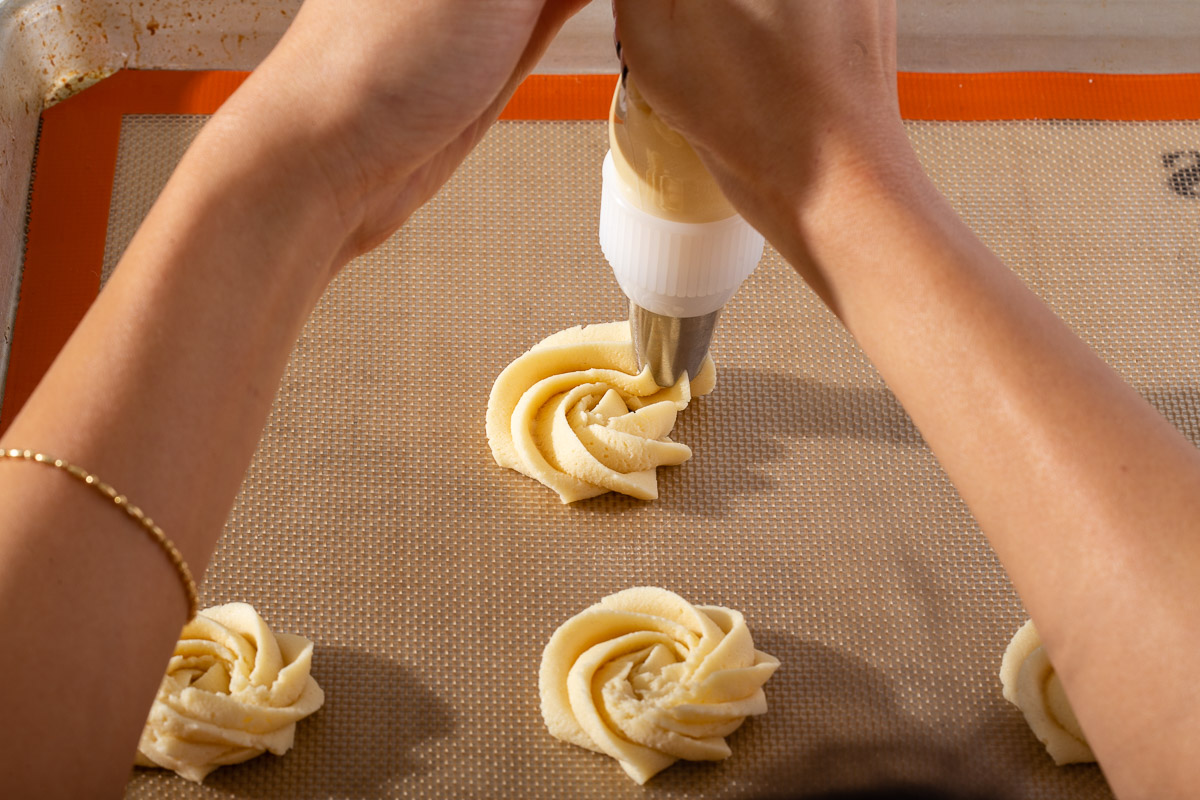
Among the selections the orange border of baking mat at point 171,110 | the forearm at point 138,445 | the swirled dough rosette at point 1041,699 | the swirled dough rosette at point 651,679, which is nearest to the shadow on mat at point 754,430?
the swirled dough rosette at point 651,679

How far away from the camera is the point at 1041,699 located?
866 millimetres

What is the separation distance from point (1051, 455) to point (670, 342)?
0.48 m

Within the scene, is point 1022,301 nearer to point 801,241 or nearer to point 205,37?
point 801,241

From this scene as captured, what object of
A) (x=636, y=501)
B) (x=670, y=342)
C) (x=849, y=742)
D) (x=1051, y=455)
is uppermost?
(x=1051, y=455)

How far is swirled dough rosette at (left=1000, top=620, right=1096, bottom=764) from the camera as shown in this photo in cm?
85

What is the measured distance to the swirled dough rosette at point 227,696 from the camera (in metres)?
0.81

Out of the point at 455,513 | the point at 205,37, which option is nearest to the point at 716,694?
the point at 455,513

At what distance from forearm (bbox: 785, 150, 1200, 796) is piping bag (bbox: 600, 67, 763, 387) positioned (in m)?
0.16

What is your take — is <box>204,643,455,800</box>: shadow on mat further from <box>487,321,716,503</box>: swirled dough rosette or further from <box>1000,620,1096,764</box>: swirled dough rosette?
<box>1000,620,1096,764</box>: swirled dough rosette

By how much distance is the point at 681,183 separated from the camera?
729 mm

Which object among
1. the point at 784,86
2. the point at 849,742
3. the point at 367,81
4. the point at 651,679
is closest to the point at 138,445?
the point at 367,81

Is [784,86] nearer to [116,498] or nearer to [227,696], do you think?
[116,498]

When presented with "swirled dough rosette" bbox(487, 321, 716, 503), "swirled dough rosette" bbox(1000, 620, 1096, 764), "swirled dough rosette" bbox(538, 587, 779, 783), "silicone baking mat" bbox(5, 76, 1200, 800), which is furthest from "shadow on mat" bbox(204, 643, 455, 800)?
"swirled dough rosette" bbox(1000, 620, 1096, 764)

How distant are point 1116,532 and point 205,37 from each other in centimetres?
122
